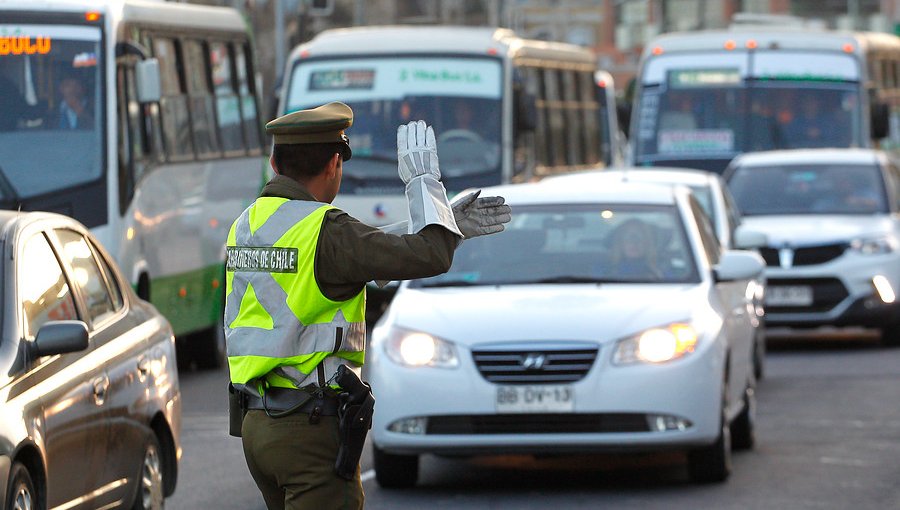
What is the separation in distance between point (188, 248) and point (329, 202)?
12.5 meters

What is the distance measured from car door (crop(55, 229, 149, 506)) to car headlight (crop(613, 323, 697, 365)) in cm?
243

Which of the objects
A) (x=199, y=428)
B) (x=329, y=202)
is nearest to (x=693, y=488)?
(x=199, y=428)

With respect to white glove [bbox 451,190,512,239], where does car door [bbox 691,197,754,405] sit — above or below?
below

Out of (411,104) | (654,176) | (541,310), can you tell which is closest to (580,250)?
(541,310)

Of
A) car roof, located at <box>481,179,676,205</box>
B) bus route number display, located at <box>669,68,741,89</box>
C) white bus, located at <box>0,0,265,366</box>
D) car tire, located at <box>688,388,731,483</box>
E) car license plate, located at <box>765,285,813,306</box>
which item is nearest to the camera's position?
car tire, located at <box>688,388,731,483</box>

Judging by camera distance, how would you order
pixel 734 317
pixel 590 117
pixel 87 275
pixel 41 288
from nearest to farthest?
pixel 41 288
pixel 87 275
pixel 734 317
pixel 590 117

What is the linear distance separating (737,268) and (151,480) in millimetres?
3643

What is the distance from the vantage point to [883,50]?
3161 cm

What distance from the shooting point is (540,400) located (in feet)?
32.6

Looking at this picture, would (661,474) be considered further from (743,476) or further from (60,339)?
(60,339)

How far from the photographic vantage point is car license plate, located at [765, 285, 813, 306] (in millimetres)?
18953

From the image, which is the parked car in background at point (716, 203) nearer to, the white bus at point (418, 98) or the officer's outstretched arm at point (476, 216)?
the white bus at point (418, 98)

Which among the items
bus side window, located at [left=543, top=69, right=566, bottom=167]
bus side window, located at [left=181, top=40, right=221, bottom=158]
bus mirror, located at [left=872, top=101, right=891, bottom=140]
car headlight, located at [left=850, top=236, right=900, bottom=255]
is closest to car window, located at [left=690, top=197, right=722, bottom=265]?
car headlight, located at [left=850, top=236, right=900, bottom=255]

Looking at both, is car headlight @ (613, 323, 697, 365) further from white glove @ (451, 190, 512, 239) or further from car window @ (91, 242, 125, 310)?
white glove @ (451, 190, 512, 239)
